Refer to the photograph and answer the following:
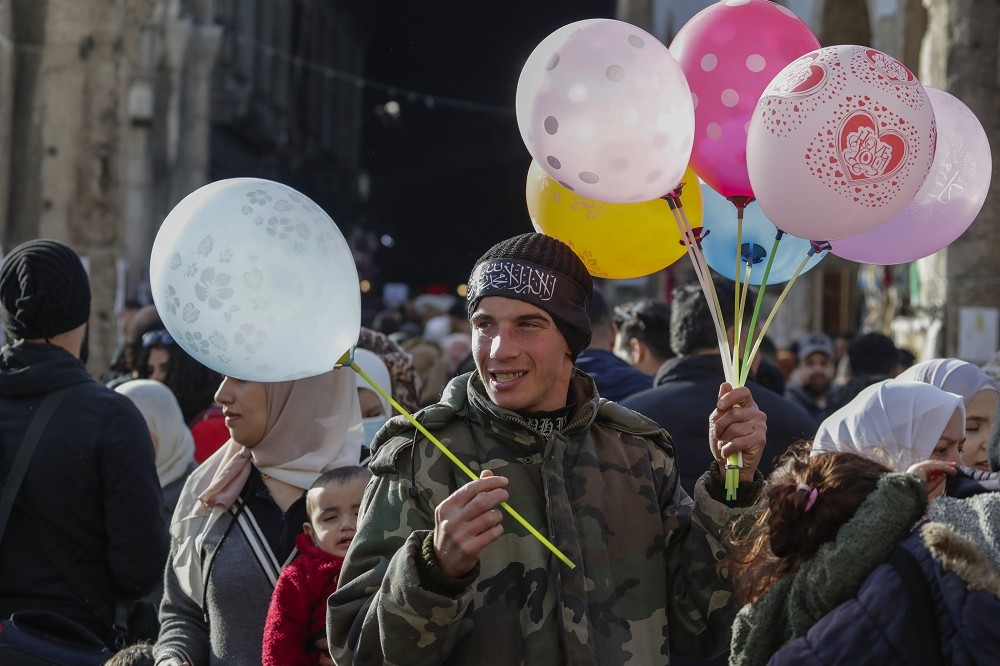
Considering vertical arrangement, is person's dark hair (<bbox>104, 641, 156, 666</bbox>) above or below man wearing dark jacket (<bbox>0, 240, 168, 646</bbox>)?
below

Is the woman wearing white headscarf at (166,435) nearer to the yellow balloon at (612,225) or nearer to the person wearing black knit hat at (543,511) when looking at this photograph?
the yellow balloon at (612,225)

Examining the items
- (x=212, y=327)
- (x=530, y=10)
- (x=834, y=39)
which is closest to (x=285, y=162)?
(x=530, y=10)

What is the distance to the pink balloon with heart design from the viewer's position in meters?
3.11

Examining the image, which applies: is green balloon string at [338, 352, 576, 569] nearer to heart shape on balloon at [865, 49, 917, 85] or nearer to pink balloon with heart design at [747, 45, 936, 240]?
pink balloon with heart design at [747, 45, 936, 240]

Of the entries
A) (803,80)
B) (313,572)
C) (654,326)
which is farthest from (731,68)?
(654,326)

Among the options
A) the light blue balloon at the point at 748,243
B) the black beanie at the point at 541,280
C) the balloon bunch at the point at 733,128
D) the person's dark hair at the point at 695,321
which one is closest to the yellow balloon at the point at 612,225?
the balloon bunch at the point at 733,128

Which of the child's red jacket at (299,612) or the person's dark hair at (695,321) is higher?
the person's dark hair at (695,321)

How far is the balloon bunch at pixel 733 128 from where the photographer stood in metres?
3.12

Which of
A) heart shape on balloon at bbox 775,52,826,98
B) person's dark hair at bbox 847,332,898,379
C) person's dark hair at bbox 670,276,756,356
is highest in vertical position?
heart shape on balloon at bbox 775,52,826,98

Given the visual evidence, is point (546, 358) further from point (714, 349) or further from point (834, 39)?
point (834, 39)

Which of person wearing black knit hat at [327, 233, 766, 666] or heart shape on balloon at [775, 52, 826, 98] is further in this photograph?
heart shape on balloon at [775, 52, 826, 98]

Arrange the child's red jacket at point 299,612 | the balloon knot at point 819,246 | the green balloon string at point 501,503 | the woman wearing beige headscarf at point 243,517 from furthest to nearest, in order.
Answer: the woman wearing beige headscarf at point 243,517 < the balloon knot at point 819,246 < the child's red jacket at point 299,612 < the green balloon string at point 501,503

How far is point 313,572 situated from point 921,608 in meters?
1.50

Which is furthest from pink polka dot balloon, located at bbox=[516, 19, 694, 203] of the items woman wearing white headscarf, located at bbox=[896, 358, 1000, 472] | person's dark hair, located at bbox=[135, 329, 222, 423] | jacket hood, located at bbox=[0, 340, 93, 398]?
person's dark hair, located at bbox=[135, 329, 222, 423]
